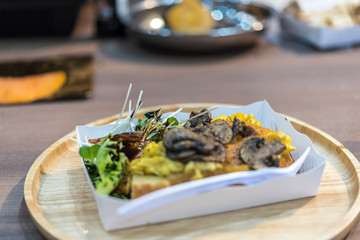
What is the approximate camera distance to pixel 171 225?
97cm

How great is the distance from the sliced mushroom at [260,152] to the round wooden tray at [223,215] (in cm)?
11

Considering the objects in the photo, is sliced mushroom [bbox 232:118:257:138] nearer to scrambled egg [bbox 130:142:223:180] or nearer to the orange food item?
scrambled egg [bbox 130:142:223:180]

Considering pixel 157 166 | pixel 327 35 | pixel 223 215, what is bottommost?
pixel 223 215

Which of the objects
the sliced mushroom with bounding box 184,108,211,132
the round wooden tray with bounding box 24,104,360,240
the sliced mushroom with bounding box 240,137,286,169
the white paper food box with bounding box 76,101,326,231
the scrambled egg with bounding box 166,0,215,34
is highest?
the scrambled egg with bounding box 166,0,215,34

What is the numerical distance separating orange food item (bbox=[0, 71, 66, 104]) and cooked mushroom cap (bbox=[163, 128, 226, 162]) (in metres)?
1.06

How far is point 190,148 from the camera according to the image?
995 millimetres

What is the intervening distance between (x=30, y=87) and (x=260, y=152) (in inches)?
53.5

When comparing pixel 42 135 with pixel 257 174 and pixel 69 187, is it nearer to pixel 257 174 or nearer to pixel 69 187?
pixel 69 187

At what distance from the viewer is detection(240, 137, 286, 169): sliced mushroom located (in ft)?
3.32

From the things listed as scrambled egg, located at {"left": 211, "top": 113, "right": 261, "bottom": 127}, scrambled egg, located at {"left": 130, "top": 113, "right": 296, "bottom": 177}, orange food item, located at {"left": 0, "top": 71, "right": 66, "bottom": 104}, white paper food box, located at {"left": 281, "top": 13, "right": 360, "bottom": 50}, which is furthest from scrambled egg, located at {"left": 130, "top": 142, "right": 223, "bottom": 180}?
white paper food box, located at {"left": 281, "top": 13, "right": 360, "bottom": 50}

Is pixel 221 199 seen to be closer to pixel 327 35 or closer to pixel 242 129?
pixel 242 129

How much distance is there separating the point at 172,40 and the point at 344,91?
3.12ft

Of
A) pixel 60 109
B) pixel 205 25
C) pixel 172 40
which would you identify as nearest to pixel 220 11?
pixel 205 25

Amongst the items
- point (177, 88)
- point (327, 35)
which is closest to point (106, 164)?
point (177, 88)
